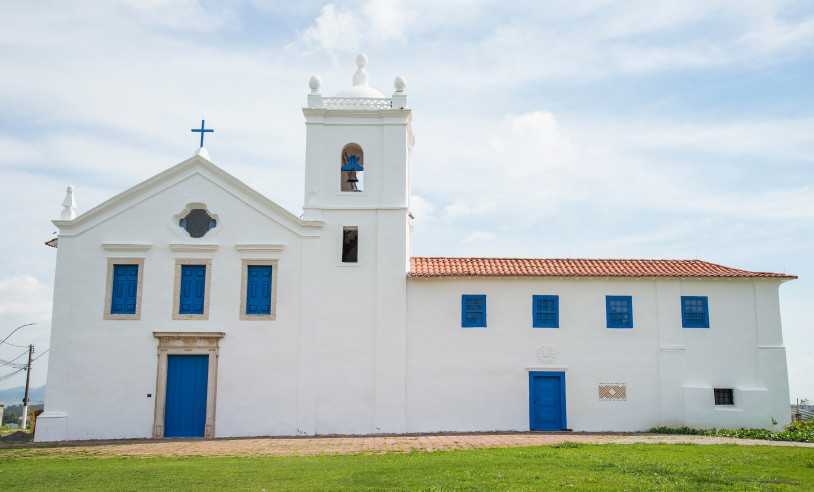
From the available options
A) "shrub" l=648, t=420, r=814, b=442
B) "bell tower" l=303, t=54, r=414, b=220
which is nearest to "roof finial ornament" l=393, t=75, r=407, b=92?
"bell tower" l=303, t=54, r=414, b=220

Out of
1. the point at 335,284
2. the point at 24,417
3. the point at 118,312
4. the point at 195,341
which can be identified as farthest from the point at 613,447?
the point at 24,417

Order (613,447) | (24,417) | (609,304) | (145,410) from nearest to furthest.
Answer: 1. (613,447)
2. (145,410)
3. (609,304)
4. (24,417)

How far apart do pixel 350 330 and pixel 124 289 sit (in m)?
6.42

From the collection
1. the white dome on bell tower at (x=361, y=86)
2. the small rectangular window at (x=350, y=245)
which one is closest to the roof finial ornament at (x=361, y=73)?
the white dome on bell tower at (x=361, y=86)

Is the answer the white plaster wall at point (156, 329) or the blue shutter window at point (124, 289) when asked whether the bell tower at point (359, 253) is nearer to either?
the white plaster wall at point (156, 329)

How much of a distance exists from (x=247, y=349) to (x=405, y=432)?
4.91 metres

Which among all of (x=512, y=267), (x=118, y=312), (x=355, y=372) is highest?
(x=512, y=267)

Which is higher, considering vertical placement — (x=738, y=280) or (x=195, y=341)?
(x=738, y=280)

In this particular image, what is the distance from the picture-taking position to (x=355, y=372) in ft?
63.8

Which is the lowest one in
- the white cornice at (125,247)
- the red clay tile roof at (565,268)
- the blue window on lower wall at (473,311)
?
the blue window on lower wall at (473,311)

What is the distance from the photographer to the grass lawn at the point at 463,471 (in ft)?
35.2

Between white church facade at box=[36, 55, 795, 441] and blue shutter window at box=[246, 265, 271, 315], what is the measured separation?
56mm

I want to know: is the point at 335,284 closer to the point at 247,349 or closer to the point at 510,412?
the point at 247,349

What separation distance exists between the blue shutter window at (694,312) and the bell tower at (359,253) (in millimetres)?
8018
